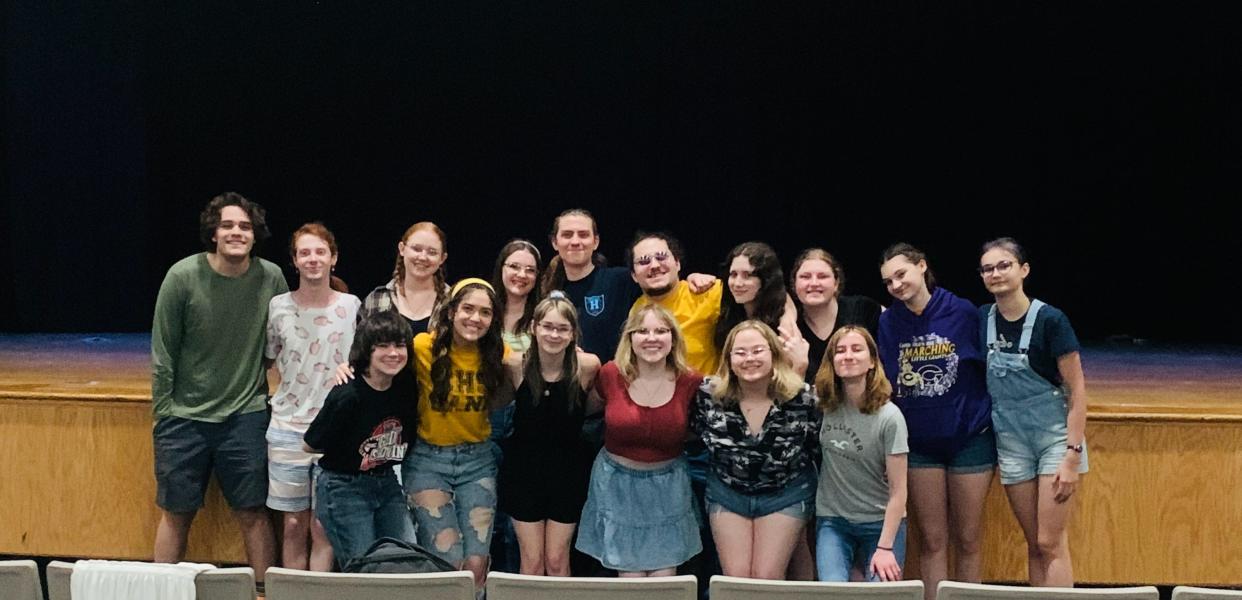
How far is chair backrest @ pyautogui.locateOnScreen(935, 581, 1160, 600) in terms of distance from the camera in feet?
6.86

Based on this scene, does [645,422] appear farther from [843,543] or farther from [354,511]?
[354,511]

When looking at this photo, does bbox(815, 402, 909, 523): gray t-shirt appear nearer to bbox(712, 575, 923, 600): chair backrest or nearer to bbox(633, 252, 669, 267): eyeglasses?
bbox(633, 252, 669, 267): eyeglasses

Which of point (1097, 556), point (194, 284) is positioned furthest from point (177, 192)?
point (1097, 556)

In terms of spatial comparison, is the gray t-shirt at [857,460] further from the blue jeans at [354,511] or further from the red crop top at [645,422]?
the blue jeans at [354,511]

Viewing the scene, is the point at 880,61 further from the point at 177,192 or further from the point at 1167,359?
the point at 177,192

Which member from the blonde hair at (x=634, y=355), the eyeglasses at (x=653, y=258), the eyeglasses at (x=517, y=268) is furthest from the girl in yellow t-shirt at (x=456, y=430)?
the eyeglasses at (x=653, y=258)

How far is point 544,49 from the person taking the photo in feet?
21.1

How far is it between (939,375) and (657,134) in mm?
3433

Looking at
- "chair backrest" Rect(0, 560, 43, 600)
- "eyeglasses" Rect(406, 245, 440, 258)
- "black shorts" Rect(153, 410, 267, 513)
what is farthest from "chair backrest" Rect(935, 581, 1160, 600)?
"black shorts" Rect(153, 410, 267, 513)

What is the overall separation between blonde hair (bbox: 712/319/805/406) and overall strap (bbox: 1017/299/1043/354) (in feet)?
2.46

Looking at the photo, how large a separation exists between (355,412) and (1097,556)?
2653 mm

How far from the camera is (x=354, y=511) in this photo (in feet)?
10.5

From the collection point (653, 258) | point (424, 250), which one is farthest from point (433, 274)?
point (653, 258)

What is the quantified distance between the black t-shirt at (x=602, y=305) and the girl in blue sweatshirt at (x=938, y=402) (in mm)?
853
